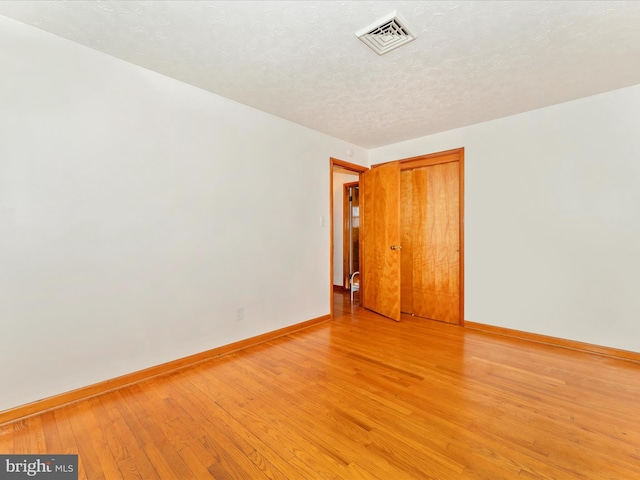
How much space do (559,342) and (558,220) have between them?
1275 millimetres

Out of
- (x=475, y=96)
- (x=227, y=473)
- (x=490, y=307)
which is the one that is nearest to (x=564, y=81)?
(x=475, y=96)

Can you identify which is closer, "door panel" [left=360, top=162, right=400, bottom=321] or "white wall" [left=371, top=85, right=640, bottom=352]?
"white wall" [left=371, top=85, right=640, bottom=352]

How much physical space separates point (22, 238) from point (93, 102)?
3.49 ft

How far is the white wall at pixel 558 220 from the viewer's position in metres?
2.63

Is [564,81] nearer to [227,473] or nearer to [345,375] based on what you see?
[345,375]

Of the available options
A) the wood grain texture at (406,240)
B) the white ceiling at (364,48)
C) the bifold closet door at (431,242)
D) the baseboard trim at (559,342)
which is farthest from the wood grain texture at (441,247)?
the white ceiling at (364,48)

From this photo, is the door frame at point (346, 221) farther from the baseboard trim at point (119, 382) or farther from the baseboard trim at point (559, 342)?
the baseboard trim at point (119, 382)

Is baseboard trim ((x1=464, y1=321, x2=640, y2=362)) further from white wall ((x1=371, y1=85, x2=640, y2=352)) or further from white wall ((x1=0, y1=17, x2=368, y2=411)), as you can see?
white wall ((x1=0, y1=17, x2=368, y2=411))

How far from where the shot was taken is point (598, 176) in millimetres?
2742

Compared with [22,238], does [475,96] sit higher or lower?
higher

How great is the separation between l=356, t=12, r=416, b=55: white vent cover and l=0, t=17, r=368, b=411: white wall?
152 centimetres

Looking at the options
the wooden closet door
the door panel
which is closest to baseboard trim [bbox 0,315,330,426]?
the door panel

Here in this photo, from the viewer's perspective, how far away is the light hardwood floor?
1397 mm

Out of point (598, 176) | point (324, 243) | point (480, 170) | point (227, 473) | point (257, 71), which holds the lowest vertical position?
point (227, 473)
